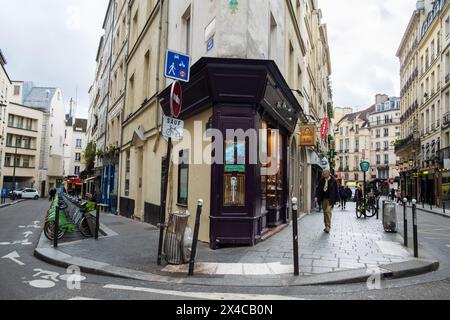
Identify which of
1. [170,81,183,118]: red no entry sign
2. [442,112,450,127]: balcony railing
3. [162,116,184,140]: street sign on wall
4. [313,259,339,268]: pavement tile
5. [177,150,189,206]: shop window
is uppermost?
[442,112,450,127]: balcony railing

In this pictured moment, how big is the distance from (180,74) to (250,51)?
95.1 inches

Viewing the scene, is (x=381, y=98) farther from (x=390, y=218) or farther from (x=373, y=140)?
(x=390, y=218)

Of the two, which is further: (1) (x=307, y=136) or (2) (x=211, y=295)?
(1) (x=307, y=136)

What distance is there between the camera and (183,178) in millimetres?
10438

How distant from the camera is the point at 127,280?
5746 millimetres

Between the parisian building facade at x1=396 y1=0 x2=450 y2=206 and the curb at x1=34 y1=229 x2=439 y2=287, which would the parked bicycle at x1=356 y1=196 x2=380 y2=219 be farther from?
the parisian building facade at x1=396 y1=0 x2=450 y2=206

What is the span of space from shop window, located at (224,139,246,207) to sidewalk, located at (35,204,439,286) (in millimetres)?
1089

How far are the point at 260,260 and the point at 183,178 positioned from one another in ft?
13.7

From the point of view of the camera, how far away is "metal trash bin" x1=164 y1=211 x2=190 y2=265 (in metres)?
6.61

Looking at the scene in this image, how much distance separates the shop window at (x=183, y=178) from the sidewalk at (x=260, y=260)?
1333 mm

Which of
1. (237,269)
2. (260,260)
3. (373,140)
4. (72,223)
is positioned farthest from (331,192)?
(373,140)

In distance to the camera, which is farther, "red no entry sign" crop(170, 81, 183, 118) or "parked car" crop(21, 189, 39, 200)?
"parked car" crop(21, 189, 39, 200)

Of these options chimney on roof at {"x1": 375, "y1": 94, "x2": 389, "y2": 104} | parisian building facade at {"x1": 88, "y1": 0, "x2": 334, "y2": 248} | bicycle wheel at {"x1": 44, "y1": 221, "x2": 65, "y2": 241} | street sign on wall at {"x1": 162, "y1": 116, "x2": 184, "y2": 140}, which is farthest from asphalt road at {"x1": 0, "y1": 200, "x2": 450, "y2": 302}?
chimney on roof at {"x1": 375, "y1": 94, "x2": 389, "y2": 104}
